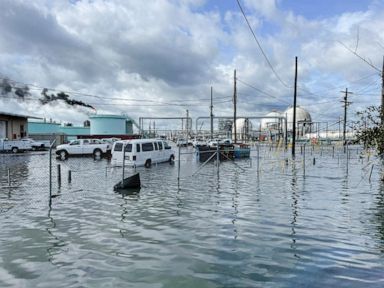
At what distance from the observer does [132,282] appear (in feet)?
21.7

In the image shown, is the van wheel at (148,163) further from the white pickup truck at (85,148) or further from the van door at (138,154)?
the white pickup truck at (85,148)

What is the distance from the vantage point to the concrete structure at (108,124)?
271 ft

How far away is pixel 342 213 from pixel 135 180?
8.48 m

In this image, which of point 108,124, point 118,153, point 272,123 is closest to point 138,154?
point 118,153

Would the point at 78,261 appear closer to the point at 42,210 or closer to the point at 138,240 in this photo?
the point at 138,240

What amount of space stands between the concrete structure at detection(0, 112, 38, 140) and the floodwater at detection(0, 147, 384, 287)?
130 feet

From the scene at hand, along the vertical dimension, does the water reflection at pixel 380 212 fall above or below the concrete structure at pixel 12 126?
below

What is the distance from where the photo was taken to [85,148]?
135 ft

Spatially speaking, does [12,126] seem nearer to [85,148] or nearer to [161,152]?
[85,148]

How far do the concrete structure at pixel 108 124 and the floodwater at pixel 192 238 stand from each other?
2625 inches

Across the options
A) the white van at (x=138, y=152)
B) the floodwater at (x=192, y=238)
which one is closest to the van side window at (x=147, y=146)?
the white van at (x=138, y=152)

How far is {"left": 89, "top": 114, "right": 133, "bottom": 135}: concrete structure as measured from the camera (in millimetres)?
82688

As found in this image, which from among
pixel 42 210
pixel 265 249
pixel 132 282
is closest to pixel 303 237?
pixel 265 249

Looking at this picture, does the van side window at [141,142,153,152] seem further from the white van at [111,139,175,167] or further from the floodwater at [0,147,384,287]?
the floodwater at [0,147,384,287]
